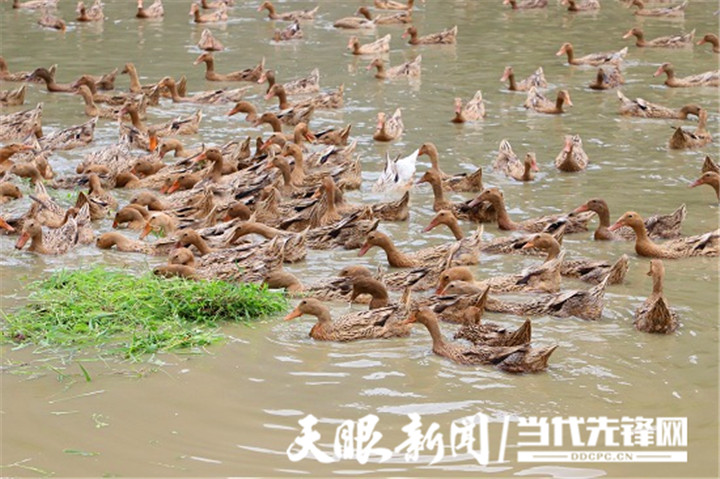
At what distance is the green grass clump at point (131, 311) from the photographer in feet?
31.3

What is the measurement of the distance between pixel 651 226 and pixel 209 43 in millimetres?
12902

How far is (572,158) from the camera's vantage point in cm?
1581

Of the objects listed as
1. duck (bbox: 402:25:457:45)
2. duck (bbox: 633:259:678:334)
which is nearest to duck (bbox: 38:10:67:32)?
duck (bbox: 402:25:457:45)

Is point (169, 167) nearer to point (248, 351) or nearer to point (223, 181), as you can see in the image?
point (223, 181)

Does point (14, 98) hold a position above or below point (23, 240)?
above

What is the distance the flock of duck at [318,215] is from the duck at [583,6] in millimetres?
9277

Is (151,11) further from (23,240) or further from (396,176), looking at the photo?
(23,240)

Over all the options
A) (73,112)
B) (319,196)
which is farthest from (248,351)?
(73,112)

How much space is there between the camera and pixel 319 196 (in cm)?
1370

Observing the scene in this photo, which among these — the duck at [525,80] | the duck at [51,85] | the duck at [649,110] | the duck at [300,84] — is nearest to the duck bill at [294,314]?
the duck at [649,110]

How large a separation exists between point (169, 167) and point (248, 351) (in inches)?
253

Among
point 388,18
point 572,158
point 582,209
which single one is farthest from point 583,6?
point 582,209

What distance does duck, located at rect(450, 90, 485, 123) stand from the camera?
60.4 feet

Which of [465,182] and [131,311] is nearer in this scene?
[131,311]
